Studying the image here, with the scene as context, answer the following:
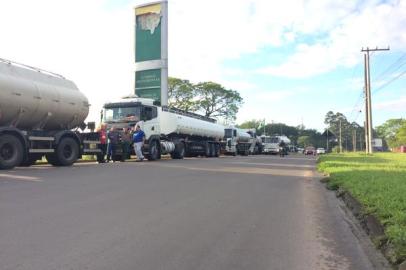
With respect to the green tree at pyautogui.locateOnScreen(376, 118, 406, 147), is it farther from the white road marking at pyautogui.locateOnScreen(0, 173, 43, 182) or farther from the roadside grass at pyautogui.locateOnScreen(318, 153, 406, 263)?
the white road marking at pyautogui.locateOnScreen(0, 173, 43, 182)

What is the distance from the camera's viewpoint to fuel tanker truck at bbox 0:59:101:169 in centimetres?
1608

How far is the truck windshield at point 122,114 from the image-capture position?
81.5 ft

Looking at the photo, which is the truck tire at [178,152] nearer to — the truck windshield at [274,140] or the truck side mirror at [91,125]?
the truck side mirror at [91,125]

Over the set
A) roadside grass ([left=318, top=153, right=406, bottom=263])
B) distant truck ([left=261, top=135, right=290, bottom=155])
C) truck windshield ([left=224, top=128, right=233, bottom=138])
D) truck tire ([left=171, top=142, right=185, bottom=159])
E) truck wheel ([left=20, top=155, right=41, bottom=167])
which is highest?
truck windshield ([left=224, top=128, right=233, bottom=138])

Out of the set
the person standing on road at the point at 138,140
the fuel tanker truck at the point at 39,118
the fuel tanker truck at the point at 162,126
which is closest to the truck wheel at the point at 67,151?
the fuel tanker truck at the point at 39,118

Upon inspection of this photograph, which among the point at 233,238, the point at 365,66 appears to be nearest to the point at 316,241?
the point at 233,238

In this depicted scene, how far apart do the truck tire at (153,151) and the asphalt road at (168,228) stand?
42.6ft

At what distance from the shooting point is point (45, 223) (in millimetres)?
7043

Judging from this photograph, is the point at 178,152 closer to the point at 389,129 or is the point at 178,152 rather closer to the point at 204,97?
the point at 204,97

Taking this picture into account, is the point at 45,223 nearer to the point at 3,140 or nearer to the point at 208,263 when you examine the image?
the point at 208,263

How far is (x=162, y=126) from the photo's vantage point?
28.3 m

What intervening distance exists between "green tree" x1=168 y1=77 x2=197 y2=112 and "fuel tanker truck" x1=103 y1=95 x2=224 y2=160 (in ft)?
119

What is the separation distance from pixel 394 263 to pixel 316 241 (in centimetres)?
142

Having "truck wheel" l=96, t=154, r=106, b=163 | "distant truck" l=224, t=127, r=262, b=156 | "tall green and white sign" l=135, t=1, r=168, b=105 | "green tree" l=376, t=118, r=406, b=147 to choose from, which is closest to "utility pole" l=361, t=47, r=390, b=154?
"distant truck" l=224, t=127, r=262, b=156
